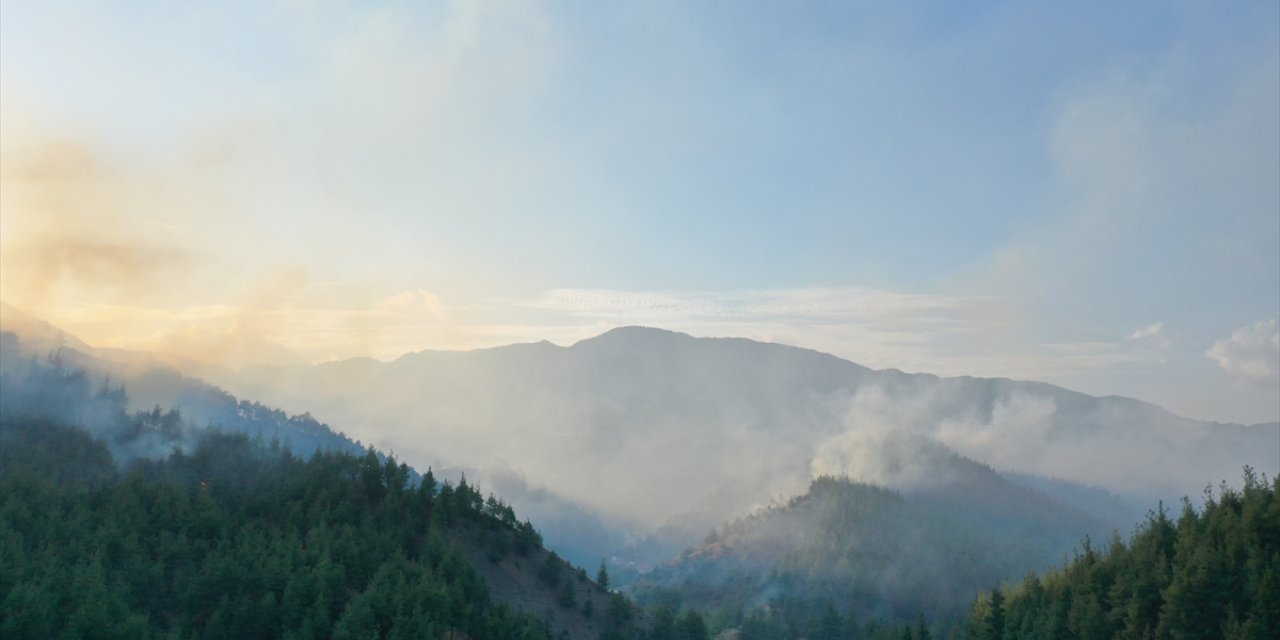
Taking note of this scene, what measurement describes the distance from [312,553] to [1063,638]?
3110 inches

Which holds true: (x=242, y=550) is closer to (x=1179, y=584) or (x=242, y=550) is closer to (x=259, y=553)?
(x=259, y=553)

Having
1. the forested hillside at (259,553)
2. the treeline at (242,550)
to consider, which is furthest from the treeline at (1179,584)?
the treeline at (242,550)

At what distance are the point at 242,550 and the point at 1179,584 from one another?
91.8m

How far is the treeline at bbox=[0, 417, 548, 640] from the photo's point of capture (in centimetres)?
8019

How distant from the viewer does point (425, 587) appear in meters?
91.0

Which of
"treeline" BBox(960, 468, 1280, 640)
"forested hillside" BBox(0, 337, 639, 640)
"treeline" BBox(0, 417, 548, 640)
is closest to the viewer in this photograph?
"treeline" BBox(960, 468, 1280, 640)

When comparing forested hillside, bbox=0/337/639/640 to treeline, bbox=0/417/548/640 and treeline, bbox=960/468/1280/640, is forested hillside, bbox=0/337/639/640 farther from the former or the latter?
treeline, bbox=960/468/1280/640

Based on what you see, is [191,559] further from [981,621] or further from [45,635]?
[981,621]

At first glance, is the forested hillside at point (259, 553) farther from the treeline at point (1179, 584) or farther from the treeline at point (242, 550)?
the treeline at point (1179, 584)

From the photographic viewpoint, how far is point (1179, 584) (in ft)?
264

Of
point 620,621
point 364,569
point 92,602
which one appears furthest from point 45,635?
point 620,621

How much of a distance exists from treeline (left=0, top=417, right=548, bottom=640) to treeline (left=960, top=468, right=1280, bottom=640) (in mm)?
55798

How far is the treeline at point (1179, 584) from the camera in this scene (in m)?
78.3

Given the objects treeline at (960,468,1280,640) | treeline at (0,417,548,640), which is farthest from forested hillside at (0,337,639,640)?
treeline at (960,468,1280,640)
